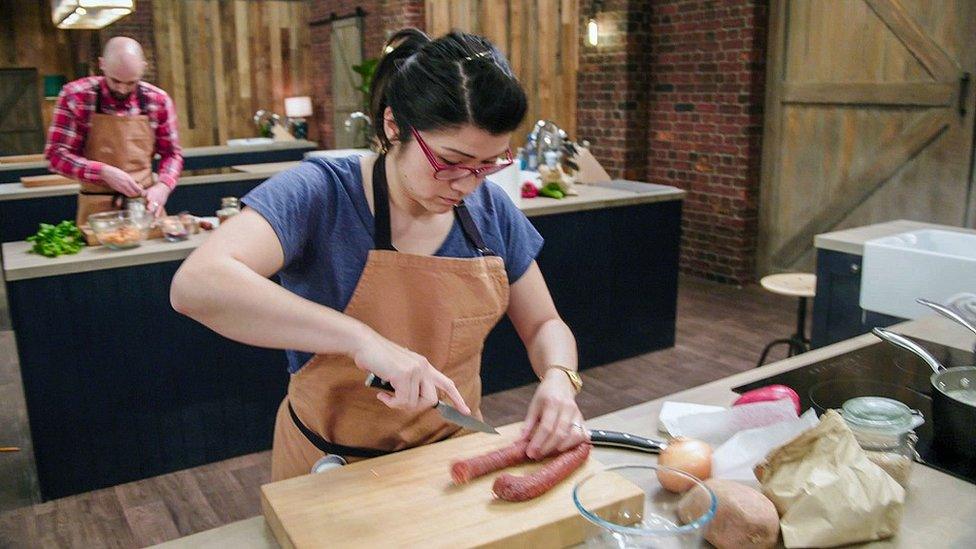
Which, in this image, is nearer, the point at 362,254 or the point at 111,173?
the point at 362,254

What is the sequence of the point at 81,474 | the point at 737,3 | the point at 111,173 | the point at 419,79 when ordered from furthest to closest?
1. the point at 737,3
2. the point at 111,173
3. the point at 81,474
4. the point at 419,79

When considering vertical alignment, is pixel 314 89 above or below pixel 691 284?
above

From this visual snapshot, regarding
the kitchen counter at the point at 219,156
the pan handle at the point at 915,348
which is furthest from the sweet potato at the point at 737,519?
the kitchen counter at the point at 219,156

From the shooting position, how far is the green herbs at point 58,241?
3051 mm

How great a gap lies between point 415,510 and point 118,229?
2.49 m

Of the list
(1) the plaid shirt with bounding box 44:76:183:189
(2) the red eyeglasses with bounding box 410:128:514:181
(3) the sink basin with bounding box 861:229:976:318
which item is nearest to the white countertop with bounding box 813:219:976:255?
(3) the sink basin with bounding box 861:229:976:318

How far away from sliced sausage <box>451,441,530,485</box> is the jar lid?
511mm

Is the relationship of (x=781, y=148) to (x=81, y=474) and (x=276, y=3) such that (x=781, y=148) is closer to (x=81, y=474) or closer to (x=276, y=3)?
(x=81, y=474)

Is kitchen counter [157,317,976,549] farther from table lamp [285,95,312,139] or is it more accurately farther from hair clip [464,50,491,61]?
table lamp [285,95,312,139]

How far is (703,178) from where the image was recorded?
6176 millimetres

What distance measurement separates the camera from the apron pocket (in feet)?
4.76

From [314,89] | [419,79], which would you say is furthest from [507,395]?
[314,89]

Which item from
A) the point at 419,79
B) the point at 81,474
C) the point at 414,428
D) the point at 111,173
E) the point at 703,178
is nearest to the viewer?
the point at 419,79

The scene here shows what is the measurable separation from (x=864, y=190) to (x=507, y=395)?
9.39 feet
